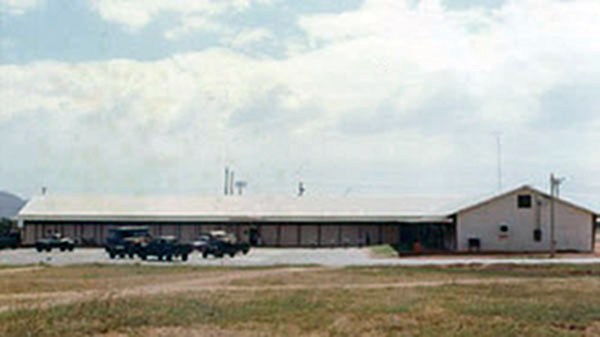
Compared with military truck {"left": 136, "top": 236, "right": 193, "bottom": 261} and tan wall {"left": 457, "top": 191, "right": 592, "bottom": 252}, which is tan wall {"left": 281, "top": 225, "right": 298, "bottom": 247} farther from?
military truck {"left": 136, "top": 236, "right": 193, "bottom": 261}

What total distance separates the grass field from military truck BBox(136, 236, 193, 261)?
16.0 metres

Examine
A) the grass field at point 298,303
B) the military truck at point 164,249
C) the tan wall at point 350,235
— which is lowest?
the grass field at point 298,303

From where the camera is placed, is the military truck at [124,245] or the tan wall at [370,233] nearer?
the military truck at [124,245]

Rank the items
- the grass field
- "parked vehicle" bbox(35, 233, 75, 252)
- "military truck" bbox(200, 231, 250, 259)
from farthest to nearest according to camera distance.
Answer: "parked vehicle" bbox(35, 233, 75, 252) → "military truck" bbox(200, 231, 250, 259) → the grass field

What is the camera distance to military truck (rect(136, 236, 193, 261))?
61.3 metres

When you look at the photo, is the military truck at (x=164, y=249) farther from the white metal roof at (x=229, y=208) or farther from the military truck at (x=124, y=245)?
the white metal roof at (x=229, y=208)

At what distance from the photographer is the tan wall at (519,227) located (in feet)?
240

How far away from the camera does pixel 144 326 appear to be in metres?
22.2

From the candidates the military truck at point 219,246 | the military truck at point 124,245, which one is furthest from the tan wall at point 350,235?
the military truck at point 124,245

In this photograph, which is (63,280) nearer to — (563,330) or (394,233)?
(563,330)

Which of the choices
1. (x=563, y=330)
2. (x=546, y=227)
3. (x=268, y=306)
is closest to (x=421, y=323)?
(x=563, y=330)

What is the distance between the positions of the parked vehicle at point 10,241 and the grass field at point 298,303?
130 feet

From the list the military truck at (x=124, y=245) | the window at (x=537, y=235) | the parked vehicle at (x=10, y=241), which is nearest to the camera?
the military truck at (x=124, y=245)

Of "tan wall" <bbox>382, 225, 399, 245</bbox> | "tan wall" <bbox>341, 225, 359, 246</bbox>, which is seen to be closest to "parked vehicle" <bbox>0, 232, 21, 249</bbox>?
"tan wall" <bbox>341, 225, 359, 246</bbox>
